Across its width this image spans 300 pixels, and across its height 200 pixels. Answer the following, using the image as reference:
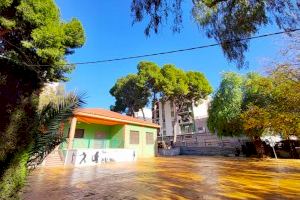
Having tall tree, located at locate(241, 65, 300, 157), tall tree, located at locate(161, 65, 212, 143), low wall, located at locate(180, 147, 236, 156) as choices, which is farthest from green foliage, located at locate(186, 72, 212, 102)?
tall tree, located at locate(241, 65, 300, 157)

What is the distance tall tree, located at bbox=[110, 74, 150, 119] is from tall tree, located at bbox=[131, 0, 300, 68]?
26327 millimetres

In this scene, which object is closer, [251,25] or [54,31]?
[251,25]

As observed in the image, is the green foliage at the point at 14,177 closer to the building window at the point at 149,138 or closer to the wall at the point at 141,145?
the wall at the point at 141,145

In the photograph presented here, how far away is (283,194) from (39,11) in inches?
563

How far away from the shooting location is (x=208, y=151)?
74.2ft

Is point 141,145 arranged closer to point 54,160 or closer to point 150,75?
point 54,160

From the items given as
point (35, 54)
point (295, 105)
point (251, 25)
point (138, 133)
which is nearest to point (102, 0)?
point (35, 54)

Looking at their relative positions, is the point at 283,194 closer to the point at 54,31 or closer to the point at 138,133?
the point at 54,31

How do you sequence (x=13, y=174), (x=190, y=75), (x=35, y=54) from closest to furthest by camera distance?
(x=13, y=174)
(x=35, y=54)
(x=190, y=75)

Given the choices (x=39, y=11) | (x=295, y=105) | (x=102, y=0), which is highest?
(x=39, y=11)

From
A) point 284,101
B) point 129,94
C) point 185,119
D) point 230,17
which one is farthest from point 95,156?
point 185,119

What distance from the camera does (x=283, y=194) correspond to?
17.7 ft

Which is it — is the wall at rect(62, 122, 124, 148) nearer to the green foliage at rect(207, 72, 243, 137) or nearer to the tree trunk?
the green foliage at rect(207, 72, 243, 137)

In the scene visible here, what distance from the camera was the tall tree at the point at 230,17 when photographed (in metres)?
4.65
